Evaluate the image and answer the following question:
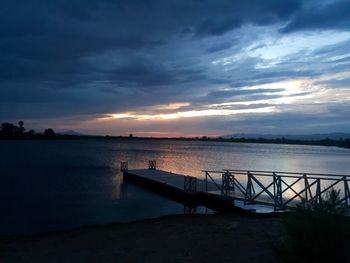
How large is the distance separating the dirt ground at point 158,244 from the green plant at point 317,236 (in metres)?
1.10

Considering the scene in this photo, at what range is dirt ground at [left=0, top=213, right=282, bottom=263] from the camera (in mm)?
8500

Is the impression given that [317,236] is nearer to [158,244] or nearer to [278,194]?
[158,244]

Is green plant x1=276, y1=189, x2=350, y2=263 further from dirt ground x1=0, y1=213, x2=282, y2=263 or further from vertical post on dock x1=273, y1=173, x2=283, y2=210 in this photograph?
vertical post on dock x1=273, y1=173, x2=283, y2=210

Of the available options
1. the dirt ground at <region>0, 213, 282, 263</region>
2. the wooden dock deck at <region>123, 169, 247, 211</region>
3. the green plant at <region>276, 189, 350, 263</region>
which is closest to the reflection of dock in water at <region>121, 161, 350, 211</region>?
the wooden dock deck at <region>123, 169, 247, 211</region>

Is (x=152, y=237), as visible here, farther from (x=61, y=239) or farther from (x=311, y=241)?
Answer: (x=311, y=241)

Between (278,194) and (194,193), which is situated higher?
(278,194)

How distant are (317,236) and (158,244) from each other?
5.40 m

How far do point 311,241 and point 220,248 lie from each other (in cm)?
374

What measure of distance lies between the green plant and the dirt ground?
1.10 meters

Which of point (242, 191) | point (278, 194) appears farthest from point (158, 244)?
point (242, 191)

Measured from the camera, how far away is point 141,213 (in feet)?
67.8

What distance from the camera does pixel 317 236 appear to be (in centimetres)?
560

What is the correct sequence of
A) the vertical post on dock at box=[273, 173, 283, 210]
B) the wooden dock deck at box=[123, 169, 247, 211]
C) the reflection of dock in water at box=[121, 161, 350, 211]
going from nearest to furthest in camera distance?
the reflection of dock in water at box=[121, 161, 350, 211], the vertical post on dock at box=[273, 173, 283, 210], the wooden dock deck at box=[123, 169, 247, 211]

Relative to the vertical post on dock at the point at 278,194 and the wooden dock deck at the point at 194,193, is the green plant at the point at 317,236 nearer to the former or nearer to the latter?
the vertical post on dock at the point at 278,194
